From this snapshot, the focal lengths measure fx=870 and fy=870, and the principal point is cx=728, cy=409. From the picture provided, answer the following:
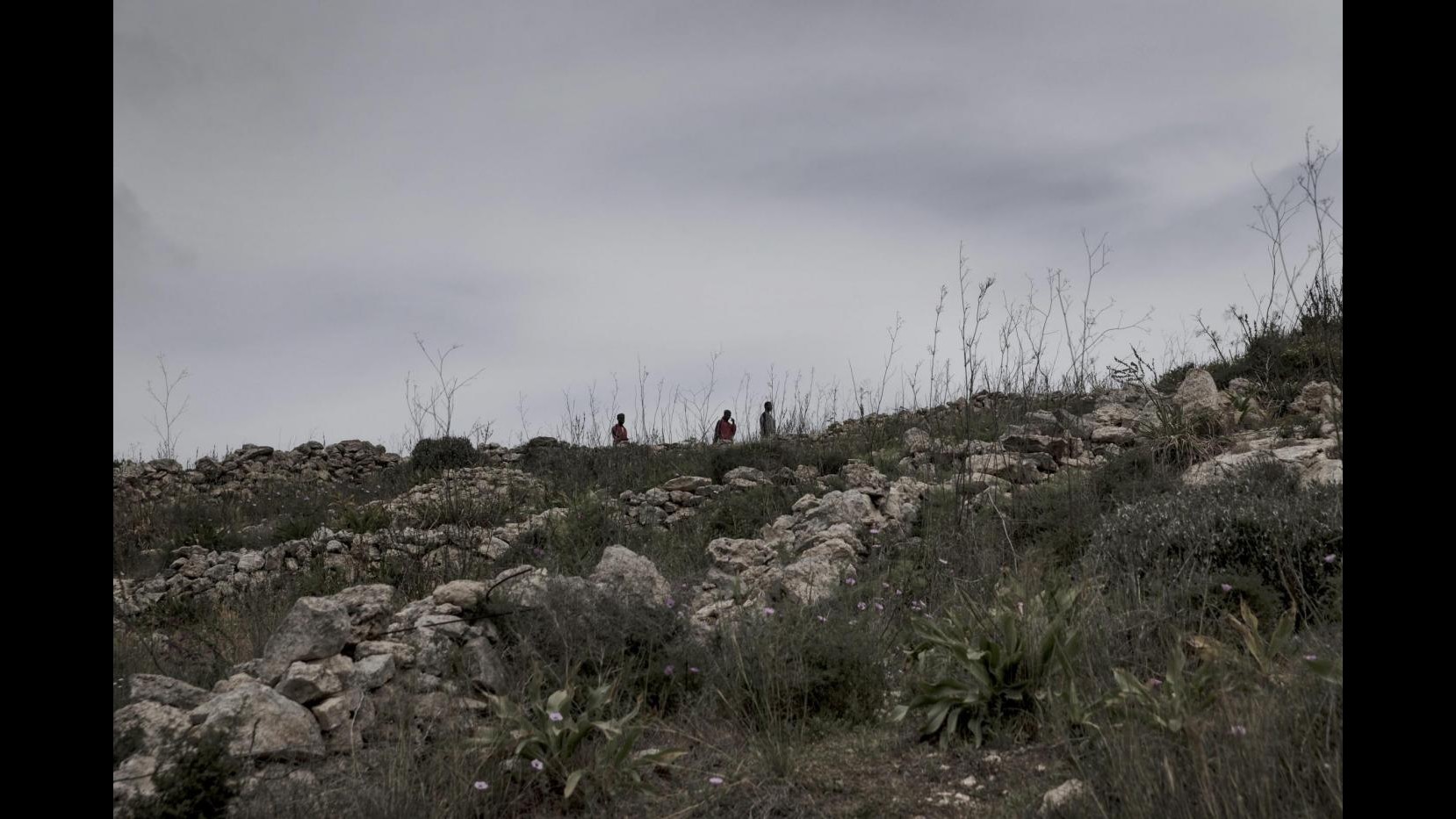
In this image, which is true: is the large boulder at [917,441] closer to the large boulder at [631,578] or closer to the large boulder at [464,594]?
the large boulder at [631,578]

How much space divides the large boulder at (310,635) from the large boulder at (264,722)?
47 cm

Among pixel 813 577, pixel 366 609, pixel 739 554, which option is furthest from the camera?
pixel 739 554

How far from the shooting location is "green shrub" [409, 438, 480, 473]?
14.6 metres

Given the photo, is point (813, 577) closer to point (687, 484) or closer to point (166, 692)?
point (166, 692)

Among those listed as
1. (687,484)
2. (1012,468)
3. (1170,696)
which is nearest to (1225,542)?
(1170,696)

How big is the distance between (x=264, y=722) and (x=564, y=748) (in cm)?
118

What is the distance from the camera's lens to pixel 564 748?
10.2 ft

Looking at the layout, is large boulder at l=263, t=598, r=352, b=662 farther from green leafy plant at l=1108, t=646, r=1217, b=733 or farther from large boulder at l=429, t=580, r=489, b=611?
green leafy plant at l=1108, t=646, r=1217, b=733

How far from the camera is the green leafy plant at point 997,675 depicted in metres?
3.44

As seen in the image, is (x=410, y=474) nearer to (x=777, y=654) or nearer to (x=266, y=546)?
(x=266, y=546)
